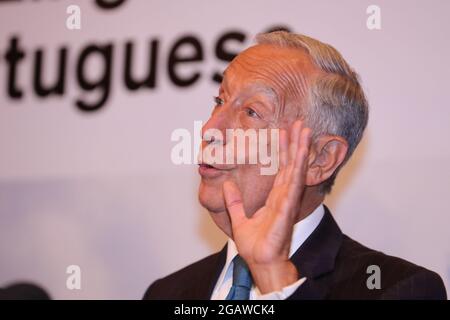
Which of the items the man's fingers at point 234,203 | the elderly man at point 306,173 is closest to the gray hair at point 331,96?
the elderly man at point 306,173

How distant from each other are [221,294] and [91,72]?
0.76 metres

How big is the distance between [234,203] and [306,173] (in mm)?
145

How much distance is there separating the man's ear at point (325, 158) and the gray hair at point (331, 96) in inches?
0.7

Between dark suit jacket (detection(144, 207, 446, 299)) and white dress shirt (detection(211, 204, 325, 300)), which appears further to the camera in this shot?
white dress shirt (detection(211, 204, 325, 300))

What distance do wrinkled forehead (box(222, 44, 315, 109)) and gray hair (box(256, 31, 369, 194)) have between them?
0.02 metres

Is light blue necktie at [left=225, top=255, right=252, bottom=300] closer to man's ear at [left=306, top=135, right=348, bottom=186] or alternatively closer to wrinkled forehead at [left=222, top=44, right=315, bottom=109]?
man's ear at [left=306, top=135, right=348, bottom=186]

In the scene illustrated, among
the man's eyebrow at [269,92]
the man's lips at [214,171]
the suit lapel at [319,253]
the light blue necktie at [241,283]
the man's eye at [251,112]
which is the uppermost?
the man's eyebrow at [269,92]

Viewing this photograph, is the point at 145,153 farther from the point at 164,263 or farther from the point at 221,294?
the point at 221,294

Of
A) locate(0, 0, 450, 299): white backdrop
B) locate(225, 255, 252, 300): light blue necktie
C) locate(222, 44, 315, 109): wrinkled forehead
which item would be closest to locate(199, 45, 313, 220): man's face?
locate(222, 44, 315, 109): wrinkled forehead

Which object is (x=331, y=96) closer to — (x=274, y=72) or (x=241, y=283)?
(x=274, y=72)

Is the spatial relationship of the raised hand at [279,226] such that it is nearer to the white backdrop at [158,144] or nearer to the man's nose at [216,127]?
the man's nose at [216,127]

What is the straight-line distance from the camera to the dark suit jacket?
1.33 metres

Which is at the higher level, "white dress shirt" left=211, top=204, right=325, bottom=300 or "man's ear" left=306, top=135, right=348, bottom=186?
"man's ear" left=306, top=135, right=348, bottom=186

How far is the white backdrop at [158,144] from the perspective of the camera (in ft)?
5.35
